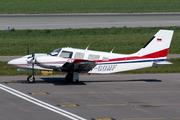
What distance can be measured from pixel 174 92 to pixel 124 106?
476 cm

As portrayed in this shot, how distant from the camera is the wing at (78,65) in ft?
62.5

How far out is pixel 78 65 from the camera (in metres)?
19.4

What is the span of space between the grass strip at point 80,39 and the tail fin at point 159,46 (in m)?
12.0

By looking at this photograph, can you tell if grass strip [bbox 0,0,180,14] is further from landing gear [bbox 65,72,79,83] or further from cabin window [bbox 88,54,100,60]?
cabin window [bbox 88,54,100,60]

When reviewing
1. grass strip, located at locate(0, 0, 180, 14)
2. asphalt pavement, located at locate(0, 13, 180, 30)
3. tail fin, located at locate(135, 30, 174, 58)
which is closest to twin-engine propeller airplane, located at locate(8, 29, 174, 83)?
tail fin, located at locate(135, 30, 174, 58)

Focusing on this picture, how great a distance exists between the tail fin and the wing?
384cm

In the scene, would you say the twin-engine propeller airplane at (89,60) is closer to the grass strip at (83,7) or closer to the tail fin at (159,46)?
the tail fin at (159,46)

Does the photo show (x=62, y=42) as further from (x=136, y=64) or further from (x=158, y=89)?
(x=158, y=89)


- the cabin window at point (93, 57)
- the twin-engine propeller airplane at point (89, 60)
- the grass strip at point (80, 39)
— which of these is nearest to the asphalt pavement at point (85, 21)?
the grass strip at point (80, 39)

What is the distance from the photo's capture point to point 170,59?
96.1 feet

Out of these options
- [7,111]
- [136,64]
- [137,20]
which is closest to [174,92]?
[136,64]

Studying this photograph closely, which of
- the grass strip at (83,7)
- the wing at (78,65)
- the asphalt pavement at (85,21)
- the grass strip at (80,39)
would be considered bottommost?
the wing at (78,65)

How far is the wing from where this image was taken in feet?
62.5

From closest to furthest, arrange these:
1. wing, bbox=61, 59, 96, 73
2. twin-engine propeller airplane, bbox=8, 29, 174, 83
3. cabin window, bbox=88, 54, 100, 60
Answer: wing, bbox=61, 59, 96, 73 → twin-engine propeller airplane, bbox=8, 29, 174, 83 → cabin window, bbox=88, 54, 100, 60
